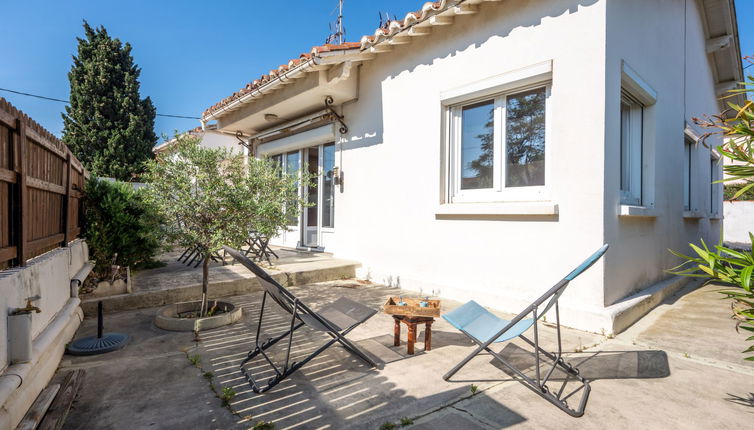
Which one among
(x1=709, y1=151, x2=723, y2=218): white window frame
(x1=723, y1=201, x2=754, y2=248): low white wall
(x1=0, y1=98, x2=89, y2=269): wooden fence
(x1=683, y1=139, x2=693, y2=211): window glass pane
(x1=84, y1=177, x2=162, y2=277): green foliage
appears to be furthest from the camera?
(x1=723, y1=201, x2=754, y2=248): low white wall

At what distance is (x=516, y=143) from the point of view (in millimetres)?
4949

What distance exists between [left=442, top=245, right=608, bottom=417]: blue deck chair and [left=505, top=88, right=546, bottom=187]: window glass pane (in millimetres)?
2137

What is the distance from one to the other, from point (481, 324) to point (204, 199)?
10.1ft

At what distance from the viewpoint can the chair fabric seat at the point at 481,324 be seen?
2832 mm

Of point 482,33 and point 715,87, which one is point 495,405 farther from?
point 715,87

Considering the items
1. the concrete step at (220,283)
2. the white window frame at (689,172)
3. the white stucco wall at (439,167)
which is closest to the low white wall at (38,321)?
the concrete step at (220,283)

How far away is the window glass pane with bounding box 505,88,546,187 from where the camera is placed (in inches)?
186

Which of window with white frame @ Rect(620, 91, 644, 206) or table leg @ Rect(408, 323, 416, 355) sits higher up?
window with white frame @ Rect(620, 91, 644, 206)

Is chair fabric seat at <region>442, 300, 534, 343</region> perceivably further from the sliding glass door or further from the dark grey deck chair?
the sliding glass door

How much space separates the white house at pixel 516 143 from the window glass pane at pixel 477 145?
2cm

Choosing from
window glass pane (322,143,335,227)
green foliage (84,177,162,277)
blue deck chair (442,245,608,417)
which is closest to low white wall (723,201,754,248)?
window glass pane (322,143,335,227)

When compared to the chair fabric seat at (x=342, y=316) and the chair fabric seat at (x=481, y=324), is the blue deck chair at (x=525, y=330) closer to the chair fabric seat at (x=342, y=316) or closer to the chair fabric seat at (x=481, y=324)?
the chair fabric seat at (x=481, y=324)

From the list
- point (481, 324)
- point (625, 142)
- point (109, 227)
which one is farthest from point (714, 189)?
point (109, 227)

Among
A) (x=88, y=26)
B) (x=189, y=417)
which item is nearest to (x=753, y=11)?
(x=189, y=417)
